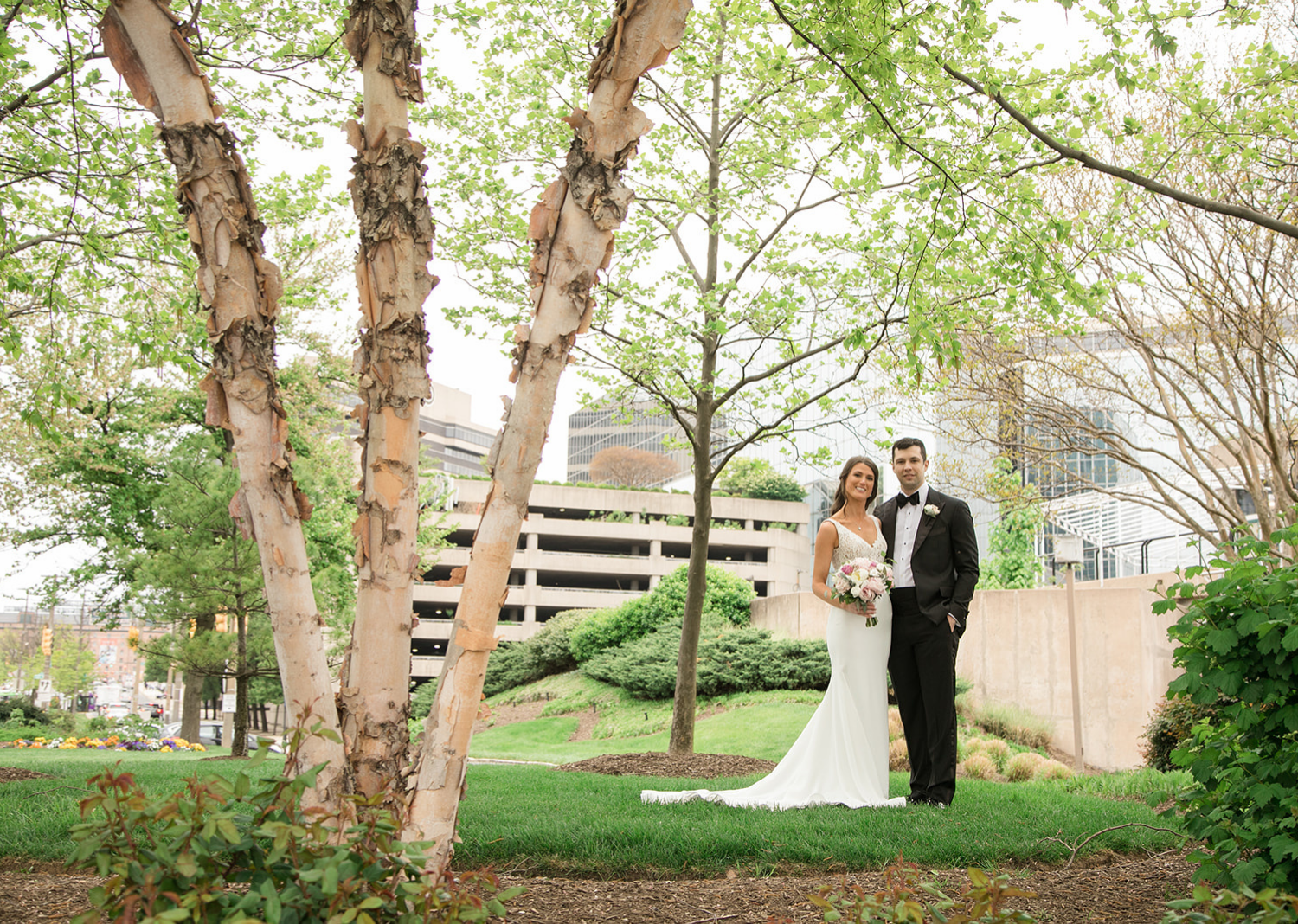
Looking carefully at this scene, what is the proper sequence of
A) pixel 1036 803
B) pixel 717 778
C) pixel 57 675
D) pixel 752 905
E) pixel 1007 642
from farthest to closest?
pixel 57 675
pixel 1007 642
pixel 717 778
pixel 1036 803
pixel 752 905

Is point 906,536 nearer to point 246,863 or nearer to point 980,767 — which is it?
point 980,767

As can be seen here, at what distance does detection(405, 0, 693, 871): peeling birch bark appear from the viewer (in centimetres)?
257

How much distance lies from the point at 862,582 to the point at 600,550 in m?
46.4

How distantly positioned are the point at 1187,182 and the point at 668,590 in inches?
794

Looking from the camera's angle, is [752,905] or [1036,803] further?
[1036,803]

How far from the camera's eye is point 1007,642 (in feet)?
48.7

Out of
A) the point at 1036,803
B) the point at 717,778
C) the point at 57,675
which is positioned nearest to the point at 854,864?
the point at 1036,803

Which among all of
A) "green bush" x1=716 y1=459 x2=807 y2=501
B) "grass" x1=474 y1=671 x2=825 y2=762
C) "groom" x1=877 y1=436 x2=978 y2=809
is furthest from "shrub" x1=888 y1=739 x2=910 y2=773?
"green bush" x1=716 y1=459 x2=807 y2=501

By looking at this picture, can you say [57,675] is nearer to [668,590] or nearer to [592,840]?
[668,590]

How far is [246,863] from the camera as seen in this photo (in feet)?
6.26

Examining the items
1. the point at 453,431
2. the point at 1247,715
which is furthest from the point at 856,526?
the point at 453,431

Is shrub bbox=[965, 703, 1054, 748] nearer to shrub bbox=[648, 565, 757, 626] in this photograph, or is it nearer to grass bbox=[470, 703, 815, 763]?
grass bbox=[470, 703, 815, 763]

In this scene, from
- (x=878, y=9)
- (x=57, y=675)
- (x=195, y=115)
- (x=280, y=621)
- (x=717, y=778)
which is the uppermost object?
(x=878, y=9)

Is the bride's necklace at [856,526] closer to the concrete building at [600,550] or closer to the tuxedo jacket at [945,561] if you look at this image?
the tuxedo jacket at [945,561]
